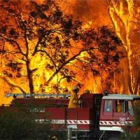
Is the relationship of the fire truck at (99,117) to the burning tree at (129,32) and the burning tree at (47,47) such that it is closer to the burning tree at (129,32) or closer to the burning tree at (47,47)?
the burning tree at (47,47)

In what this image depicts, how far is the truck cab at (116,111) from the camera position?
17.0 m

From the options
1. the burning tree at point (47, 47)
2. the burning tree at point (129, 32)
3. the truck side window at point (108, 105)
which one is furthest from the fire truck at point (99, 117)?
the burning tree at point (129, 32)

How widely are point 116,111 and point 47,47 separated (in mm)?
9557

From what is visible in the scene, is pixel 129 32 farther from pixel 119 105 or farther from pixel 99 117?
pixel 99 117

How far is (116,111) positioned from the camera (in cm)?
1720

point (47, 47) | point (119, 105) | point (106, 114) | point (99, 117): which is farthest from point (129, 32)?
point (106, 114)

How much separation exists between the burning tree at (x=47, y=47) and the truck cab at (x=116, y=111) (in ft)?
27.5

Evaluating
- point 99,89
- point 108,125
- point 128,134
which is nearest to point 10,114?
point 128,134

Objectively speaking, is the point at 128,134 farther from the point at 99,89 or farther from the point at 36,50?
the point at 99,89

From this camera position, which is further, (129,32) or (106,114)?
(129,32)

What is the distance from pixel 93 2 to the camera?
2866 cm

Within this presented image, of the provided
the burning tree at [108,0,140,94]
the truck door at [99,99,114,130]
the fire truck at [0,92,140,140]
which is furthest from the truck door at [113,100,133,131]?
the burning tree at [108,0,140,94]

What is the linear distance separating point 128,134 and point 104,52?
49.2ft

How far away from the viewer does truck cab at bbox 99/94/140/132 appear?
1703 centimetres
